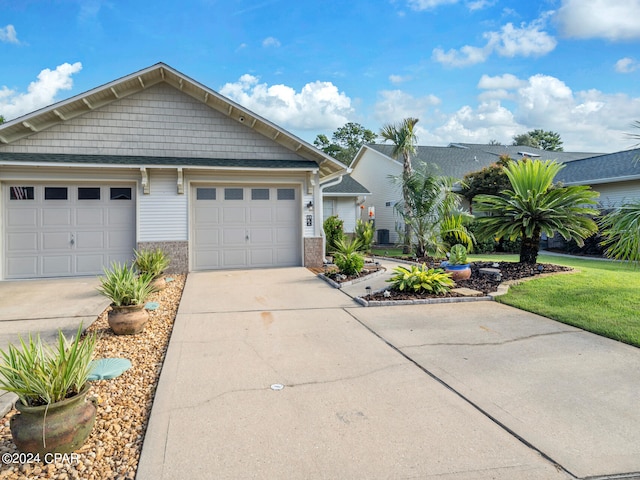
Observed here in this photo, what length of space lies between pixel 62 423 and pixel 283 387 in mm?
1800

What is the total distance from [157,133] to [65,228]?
3.63 m

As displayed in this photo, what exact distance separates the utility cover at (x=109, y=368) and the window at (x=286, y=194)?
8.45m

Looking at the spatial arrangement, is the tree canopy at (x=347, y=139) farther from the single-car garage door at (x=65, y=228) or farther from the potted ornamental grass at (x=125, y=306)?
the potted ornamental grass at (x=125, y=306)

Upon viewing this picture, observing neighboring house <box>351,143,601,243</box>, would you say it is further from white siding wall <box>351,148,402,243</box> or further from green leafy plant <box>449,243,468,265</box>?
green leafy plant <box>449,243,468,265</box>

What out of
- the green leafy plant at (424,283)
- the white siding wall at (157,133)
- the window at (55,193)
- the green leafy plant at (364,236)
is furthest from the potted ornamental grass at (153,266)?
the green leafy plant at (364,236)

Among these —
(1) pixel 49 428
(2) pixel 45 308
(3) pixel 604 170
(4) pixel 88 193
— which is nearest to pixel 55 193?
(4) pixel 88 193

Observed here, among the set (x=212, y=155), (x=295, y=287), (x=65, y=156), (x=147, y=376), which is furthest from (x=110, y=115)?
(x=147, y=376)

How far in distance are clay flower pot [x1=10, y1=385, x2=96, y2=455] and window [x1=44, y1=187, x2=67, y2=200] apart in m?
9.93

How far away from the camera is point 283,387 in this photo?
12.6 feet

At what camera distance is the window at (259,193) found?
12242 mm

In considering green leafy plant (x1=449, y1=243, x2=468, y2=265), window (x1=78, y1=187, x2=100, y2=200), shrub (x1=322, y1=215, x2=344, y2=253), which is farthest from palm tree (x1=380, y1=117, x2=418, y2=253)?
window (x1=78, y1=187, x2=100, y2=200)

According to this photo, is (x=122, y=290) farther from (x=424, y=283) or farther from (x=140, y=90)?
(x=140, y=90)

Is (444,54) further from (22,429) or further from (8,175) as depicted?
(22,429)

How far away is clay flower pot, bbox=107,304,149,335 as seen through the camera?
215 inches
